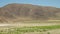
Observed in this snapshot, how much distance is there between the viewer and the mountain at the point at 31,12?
15025 cm

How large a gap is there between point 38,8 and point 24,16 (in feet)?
108

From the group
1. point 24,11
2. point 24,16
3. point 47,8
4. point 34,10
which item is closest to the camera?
point 24,16

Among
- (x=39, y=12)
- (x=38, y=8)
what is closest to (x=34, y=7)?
(x=38, y=8)

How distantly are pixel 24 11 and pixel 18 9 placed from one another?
7.71 metres

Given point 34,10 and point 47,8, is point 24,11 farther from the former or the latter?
point 47,8

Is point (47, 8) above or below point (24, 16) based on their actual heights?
above

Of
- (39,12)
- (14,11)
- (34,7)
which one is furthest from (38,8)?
(14,11)

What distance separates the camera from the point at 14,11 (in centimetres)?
16375

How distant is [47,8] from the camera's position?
188m

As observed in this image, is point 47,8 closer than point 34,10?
No

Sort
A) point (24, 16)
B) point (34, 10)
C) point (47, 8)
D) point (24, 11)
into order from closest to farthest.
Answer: point (24, 16) → point (24, 11) → point (34, 10) → point (47, 8)

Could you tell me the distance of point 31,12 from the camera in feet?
541

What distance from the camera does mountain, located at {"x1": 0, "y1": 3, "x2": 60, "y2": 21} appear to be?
150 meters

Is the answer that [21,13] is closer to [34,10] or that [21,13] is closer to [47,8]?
[34,10]
